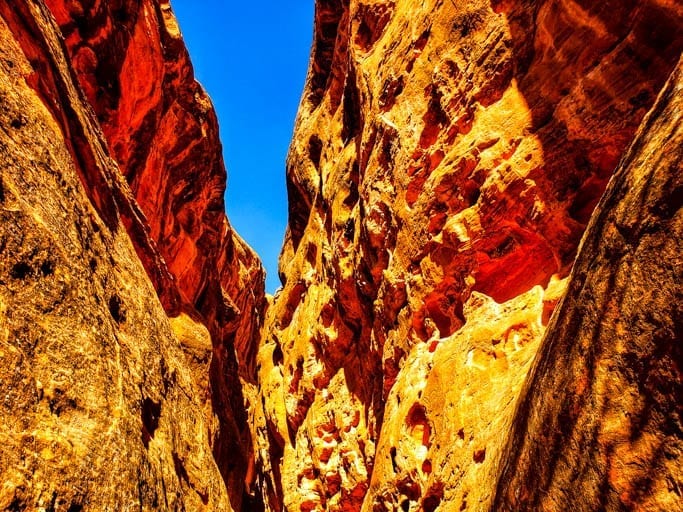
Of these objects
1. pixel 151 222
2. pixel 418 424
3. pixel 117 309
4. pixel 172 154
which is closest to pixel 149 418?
pixel 117 309

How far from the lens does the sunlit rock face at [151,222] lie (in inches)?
222

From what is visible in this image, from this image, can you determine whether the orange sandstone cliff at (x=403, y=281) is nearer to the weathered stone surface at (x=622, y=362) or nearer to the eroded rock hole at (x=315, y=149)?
the weathered stone surface at (x=622, y=362)

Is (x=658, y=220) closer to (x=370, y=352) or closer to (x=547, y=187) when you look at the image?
(x=547, y=187)

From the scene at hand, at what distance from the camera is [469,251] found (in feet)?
29.5

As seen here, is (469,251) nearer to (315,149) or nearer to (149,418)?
(149,418)

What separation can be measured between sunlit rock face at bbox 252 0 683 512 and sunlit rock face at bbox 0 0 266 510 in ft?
11.1

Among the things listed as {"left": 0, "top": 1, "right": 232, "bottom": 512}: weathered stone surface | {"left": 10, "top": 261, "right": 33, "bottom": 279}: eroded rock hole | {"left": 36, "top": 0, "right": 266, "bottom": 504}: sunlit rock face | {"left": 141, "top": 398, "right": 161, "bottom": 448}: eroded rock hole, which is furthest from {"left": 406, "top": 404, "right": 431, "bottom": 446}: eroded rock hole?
{"left": 10, "top": 261, "right": 33, "bottom": 279}: eroded rock hole

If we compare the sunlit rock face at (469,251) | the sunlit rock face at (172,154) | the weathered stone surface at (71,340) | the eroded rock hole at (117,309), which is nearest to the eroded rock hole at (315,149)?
the sunlit rock face at (172,154)

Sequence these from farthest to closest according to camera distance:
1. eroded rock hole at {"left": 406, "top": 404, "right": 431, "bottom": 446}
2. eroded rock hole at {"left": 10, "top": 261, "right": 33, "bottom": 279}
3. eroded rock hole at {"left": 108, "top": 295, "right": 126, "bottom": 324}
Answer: eroded rock hole at {"left": 406, "top": 404, "right": 431, "bottom": 446}, eroded rock hole at {"left": 108, "top": 295, "right": 126, "bottom": 324}, eroded rock hole at {"left": 10, "top": 261, "right": 33, "bottom": 279}

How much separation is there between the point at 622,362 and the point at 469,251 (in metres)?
5.19

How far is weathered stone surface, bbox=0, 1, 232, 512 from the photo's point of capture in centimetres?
408

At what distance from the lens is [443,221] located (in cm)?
981

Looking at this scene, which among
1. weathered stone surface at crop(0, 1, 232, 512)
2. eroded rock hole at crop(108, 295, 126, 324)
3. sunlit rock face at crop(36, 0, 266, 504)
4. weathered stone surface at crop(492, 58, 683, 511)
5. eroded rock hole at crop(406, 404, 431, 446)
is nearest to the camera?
weathered stone surface at crop(492, 58, 683, 511)

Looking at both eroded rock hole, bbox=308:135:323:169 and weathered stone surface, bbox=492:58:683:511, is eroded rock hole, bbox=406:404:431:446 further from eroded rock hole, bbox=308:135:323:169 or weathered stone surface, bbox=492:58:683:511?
eroded rock hole, bbox=308:135:323:169
